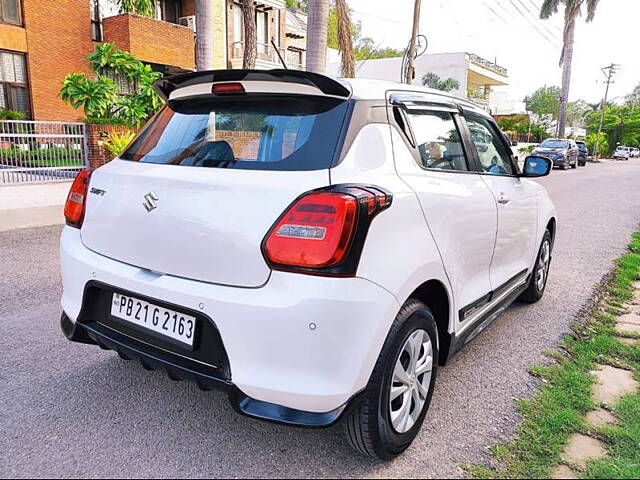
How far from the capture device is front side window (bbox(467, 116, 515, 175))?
11.6 feet

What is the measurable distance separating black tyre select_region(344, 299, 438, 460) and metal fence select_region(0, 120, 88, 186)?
1169 centimetres

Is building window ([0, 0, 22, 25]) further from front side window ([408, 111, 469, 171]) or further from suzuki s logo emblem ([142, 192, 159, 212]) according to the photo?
front side window ([408, 111, 469, 171])

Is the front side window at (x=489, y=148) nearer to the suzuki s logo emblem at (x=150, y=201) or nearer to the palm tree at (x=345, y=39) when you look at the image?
the suzuki s logo emblem at (x=150, y=201)

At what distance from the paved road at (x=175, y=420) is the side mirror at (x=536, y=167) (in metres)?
1.28

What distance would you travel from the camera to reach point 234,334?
207cm

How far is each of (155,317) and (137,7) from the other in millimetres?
19711

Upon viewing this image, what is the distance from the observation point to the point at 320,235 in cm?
202

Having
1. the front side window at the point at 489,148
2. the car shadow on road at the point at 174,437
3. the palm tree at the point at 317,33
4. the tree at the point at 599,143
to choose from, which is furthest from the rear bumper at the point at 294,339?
the tree at the point at 599,143

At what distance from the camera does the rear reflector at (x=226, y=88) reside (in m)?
2.50

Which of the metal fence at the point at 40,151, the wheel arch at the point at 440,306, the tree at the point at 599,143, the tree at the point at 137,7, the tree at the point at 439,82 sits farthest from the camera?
the tree at the point at 599,143

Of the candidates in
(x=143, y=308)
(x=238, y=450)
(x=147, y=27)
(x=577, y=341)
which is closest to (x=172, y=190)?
(x=143, y=308)

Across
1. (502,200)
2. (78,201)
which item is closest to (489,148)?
(502,200)

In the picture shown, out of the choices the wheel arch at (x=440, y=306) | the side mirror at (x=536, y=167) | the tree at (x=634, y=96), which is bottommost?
the wheel arch at (x=440, y=306)

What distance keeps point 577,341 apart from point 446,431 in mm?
1931
